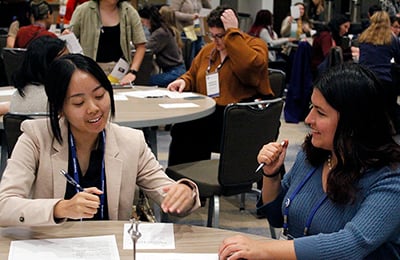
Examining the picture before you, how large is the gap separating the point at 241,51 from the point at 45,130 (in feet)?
7.23

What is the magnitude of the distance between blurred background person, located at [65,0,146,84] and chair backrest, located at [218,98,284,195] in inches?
69.5

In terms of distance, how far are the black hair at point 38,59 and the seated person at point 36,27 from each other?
3.19m

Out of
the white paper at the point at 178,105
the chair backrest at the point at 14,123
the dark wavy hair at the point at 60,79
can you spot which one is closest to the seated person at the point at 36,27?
the white paper at the point at 178,105

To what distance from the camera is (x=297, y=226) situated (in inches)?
81.5

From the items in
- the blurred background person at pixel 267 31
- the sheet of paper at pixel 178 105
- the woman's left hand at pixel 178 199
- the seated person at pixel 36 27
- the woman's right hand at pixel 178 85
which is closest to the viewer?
the woman's left hand at pixel 178 199

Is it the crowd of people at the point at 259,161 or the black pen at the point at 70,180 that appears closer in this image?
the crowd of people at the point at 259,161

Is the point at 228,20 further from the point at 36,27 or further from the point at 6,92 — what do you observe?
the point at 36,27

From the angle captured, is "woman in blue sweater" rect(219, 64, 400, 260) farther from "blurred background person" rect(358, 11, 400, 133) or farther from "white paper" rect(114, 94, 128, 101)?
"blurred background person" rect(358, 11, 400, 133)

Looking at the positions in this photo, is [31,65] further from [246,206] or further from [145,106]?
[246,206]

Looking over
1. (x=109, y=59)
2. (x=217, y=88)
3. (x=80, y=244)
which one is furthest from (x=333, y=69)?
(x=109, y=59)

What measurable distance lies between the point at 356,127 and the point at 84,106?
0.92 m


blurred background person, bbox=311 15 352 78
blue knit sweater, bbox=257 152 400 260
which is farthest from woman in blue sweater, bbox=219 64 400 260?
blurred background person, bbox=311 15 352 78

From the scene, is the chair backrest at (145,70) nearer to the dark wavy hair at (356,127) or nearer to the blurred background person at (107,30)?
the blurred background person at (107,30)

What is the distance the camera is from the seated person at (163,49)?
22.4 ft
